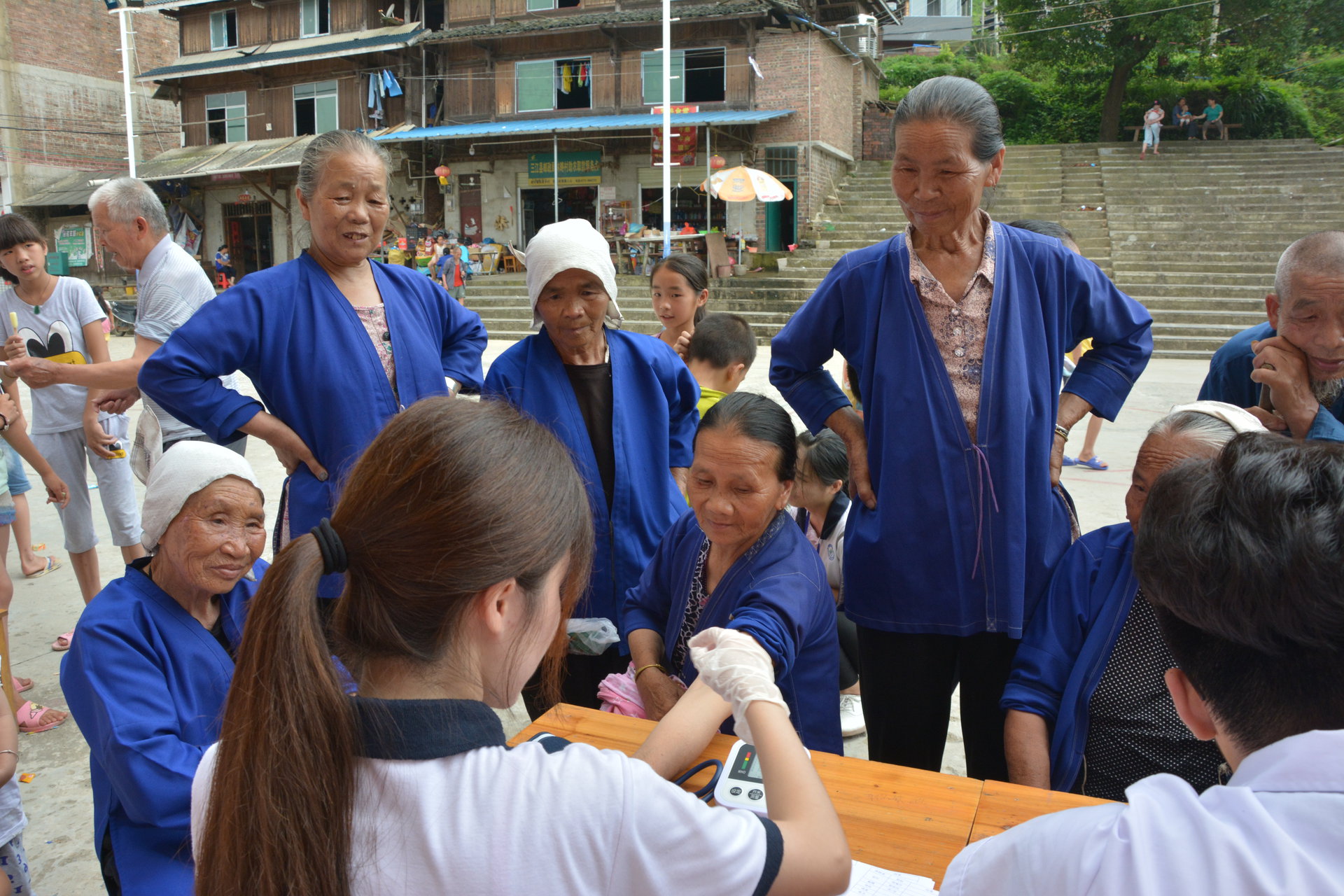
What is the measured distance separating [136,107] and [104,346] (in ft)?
89.4

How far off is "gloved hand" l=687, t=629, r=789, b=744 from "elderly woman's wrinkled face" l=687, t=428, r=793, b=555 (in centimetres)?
64

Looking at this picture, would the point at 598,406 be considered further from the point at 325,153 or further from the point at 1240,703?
the point at 1240,703

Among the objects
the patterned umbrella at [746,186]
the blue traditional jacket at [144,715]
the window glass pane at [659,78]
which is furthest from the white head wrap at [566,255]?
the window glass pane at [659,78]

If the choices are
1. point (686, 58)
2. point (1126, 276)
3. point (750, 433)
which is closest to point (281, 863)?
point (750, 433)

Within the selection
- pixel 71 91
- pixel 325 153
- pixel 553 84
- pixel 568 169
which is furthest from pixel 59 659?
pixel 71 91

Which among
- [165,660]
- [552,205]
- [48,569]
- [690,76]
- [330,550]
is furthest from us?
[552,205]

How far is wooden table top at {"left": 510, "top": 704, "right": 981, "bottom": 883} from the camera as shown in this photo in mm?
1421

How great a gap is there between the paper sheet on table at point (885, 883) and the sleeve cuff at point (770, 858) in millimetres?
318

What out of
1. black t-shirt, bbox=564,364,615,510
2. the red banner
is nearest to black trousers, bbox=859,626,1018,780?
black t-shirt, bbox=564,364,615,510

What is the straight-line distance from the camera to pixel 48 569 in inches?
195

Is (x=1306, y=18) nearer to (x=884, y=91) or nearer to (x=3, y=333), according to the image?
(x=884, y=91)

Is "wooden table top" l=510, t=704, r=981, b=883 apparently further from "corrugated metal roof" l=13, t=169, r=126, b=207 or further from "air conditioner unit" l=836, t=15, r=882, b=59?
"corrugated metal roof" l=13, t=169, r=126, b=207

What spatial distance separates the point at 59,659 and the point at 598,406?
9.40ft

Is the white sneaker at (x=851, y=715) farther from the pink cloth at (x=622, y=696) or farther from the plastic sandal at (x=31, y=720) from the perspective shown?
the plastic sandal at (x=31, y=720)
